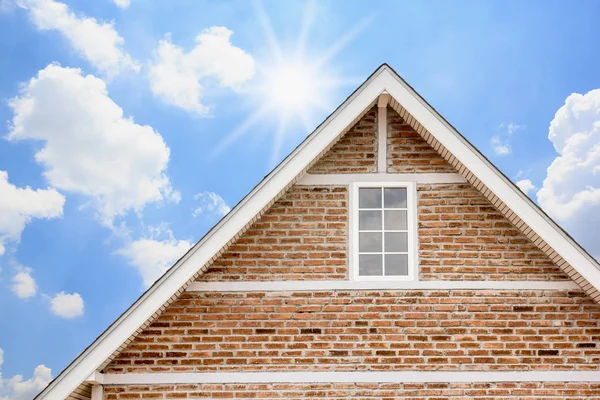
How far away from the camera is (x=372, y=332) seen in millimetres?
7852

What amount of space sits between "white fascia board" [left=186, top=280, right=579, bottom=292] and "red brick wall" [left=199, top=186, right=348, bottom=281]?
0.08 metres

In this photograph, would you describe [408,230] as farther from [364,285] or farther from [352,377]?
[352,377]

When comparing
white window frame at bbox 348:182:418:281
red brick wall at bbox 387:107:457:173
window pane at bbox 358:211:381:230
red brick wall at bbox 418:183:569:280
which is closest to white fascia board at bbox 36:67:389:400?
red brick wall at bbox 387:107:457:173

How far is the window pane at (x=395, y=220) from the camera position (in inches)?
325

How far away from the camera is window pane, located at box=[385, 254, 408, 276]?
814 cm

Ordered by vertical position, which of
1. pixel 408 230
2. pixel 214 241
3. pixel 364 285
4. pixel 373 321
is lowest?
pixel 373 321

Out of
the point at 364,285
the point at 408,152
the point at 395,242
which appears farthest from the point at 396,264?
the point at 408,152

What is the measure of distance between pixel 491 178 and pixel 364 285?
1939mm

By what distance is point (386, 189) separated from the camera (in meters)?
8.40

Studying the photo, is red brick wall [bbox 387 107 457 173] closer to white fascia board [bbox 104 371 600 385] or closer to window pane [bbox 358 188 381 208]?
window pane [bbox 358 188 381 208]

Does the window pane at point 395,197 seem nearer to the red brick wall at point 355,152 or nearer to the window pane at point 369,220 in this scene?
the window pane at point 369,220

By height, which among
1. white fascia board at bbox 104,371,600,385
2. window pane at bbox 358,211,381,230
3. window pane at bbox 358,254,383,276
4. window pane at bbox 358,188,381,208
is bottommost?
white fascia board at bbox 104,371,600,385

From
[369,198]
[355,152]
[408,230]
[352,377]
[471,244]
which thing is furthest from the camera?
[355,152]

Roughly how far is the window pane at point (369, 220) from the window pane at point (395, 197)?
7.8 inches
